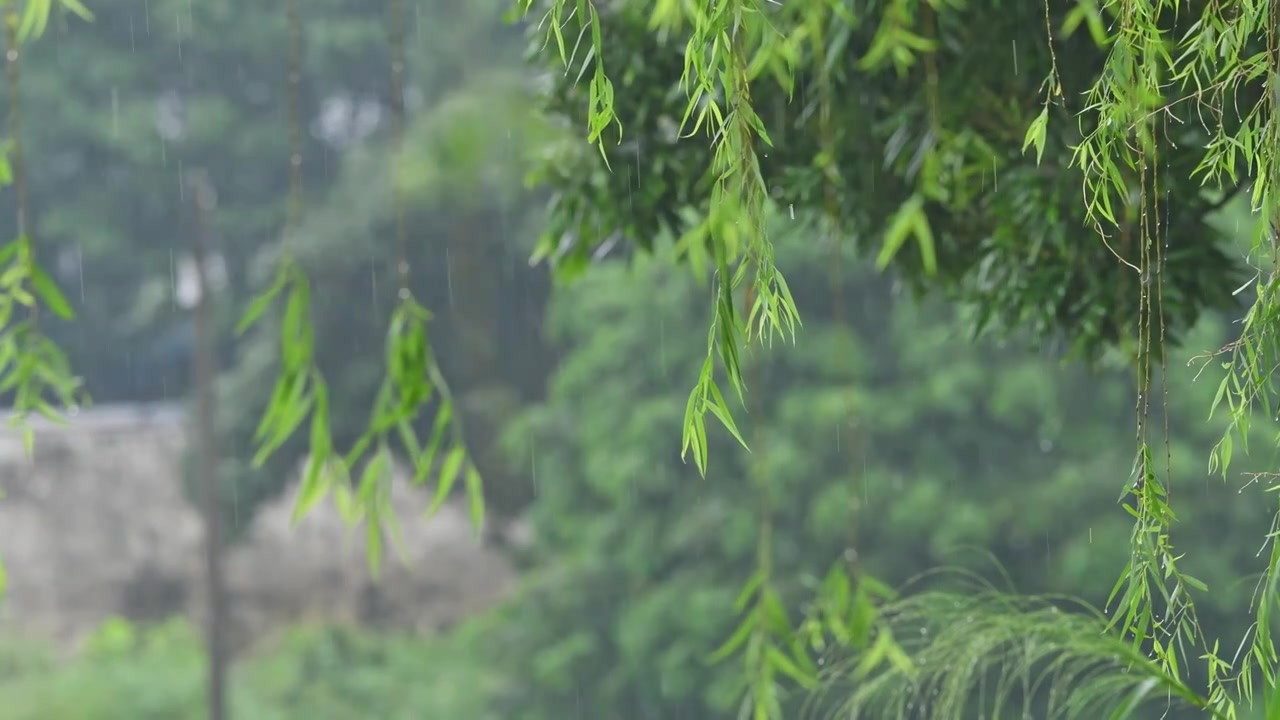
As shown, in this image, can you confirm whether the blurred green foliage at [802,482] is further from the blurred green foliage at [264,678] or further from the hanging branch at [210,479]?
the hanging branch at [210,479]

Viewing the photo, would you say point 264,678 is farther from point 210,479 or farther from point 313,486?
point 313,486

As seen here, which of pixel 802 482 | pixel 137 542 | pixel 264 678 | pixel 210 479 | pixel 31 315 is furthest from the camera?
pixel 137 542

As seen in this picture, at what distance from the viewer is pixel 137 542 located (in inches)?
264

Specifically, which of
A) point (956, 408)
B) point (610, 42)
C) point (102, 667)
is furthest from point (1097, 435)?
point (102, 667)

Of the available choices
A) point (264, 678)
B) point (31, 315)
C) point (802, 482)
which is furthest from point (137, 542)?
point (31, 315)

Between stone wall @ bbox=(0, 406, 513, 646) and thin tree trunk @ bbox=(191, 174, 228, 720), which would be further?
stone wall @ bbox=(0, 406, 513, 646)

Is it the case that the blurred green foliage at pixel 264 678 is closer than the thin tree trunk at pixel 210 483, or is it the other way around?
the thin tree trunk at pixel 210 483

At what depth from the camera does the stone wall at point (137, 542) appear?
21.6 feet

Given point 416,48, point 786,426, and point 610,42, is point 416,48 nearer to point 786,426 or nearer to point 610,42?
point 786,426

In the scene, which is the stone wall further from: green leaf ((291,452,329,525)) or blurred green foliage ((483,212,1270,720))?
green leaf ((291,452,329,525))

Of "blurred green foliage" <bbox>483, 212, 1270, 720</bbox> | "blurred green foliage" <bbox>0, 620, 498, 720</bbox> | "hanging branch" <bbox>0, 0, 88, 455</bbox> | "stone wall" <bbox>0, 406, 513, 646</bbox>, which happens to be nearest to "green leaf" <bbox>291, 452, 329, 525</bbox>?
"hanging branch" <bbox>0, 0, 88, 455</bbox>

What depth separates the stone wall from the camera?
259 inches

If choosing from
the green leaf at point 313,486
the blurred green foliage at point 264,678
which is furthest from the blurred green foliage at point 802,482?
the green leaf at point 313,486

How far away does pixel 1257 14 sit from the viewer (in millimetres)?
783
